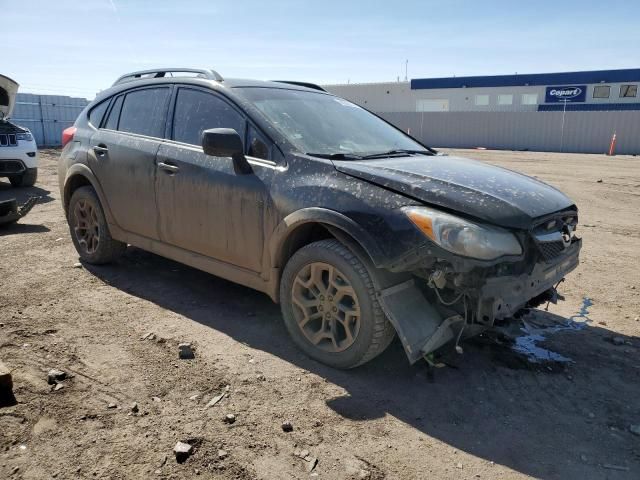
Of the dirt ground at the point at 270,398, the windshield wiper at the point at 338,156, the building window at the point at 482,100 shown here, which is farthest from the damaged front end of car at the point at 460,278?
the building window at the point at 482,100

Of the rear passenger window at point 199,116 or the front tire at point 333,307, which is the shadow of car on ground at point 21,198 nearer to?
the rear passenger window at point 199,116

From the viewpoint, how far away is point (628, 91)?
35.6 meters

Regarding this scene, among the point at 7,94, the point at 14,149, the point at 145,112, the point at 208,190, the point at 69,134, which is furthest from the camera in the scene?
the point at 14,149

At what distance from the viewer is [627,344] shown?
3.81 m

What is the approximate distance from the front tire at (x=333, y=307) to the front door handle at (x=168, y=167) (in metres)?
1.36

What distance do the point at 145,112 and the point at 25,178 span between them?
7.60 metres

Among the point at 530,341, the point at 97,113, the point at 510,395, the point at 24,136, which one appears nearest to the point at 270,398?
the point at 510,395

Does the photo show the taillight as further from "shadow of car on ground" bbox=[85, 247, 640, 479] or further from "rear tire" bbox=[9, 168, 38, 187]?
"rear tire" bbox=[9, 168, 38, 187]

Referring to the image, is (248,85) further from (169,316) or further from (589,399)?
(589,399)

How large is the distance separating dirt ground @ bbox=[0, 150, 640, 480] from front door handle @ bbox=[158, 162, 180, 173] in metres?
1.17

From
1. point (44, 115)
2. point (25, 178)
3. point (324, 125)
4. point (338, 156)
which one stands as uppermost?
point (44, 115)

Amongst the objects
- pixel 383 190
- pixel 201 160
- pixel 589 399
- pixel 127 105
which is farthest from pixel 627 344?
pixel 127 105

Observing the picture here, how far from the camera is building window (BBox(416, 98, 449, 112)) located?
41656 millimetres

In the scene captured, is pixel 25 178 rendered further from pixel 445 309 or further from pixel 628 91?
pixel 628 91
